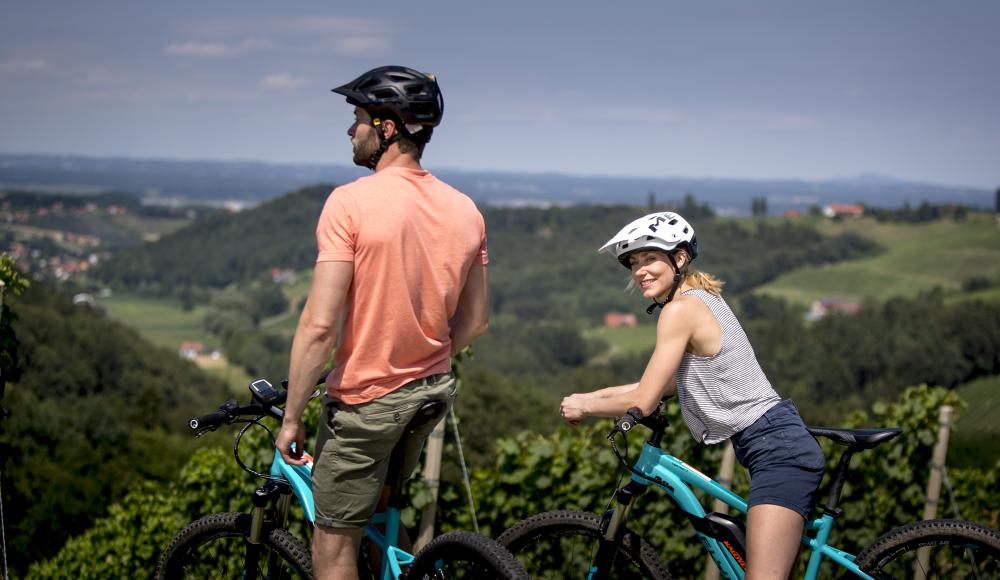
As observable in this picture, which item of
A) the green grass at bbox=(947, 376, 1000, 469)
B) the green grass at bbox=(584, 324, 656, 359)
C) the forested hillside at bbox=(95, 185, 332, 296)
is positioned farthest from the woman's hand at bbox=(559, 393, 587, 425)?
the forested hillside at bbox=(95, 185, 332, 296)

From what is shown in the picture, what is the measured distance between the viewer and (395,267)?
2.68m

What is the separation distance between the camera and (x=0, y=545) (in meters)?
5.57

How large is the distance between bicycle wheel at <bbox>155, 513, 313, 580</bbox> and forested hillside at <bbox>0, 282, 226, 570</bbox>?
2581 mm

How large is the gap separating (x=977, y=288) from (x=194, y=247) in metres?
111

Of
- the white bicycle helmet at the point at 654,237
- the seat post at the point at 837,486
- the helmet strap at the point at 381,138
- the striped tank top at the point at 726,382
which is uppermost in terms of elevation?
the helmet strap at the point at 381,138

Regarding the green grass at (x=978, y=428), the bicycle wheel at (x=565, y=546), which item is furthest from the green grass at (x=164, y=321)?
the bicycle wheel at (x=565, y=546)

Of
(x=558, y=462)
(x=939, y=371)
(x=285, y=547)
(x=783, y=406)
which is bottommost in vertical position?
(x=939, y=371)

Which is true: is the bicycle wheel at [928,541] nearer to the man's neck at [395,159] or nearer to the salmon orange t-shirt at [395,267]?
the salmon orange t-shirt at [395,267]

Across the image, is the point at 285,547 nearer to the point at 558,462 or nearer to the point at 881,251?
the point at 558,462

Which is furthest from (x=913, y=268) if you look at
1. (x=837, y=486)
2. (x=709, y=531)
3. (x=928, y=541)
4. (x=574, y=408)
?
(x=574, y=408)

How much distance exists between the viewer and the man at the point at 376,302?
2.64 m

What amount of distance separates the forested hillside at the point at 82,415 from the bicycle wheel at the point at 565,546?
3633 mm

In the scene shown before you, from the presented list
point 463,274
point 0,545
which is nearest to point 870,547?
point 463,274

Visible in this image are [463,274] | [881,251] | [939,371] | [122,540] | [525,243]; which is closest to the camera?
[463,274]
